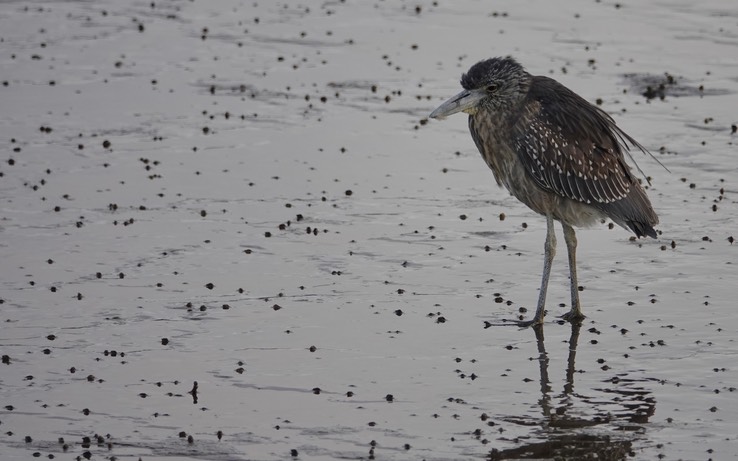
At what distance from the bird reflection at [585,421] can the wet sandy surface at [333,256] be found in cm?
3

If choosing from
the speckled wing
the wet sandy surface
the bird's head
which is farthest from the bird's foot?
the bird's head

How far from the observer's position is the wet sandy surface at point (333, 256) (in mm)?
12586

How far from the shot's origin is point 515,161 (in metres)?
15.5

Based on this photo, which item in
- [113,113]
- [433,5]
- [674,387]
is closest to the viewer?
[674,387]

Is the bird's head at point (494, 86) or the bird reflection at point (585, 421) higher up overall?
the bird's head at point (494, 86)

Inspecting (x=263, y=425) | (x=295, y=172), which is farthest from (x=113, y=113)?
(x=263, y=425)

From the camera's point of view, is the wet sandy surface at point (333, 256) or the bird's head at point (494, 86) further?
the bird's head at point (494, 86)

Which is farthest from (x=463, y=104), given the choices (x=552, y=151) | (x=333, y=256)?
(x=333, y=256)

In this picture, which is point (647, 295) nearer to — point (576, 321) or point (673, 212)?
point (576, 321)

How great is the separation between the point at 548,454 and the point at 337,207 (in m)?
8.11

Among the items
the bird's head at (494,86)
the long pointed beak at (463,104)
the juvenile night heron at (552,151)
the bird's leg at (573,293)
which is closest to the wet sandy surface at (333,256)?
the bird's leg at (573,293)

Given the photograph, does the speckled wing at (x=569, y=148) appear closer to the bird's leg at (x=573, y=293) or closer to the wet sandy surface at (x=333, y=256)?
the bird's leg at (x=573, y=293)

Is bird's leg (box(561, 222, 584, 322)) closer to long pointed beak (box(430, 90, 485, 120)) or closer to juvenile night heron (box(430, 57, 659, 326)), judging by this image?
juvenile night heron (box(430, 57, 659, 326))

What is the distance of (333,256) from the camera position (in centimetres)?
1734
